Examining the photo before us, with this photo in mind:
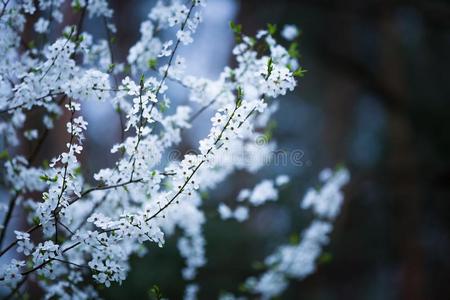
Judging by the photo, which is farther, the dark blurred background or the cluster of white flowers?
the dark blurred background

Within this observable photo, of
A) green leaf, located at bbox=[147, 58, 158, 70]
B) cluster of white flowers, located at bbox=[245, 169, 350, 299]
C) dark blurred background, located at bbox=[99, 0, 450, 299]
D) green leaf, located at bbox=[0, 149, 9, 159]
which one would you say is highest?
dark blurred background, located at bbox=[99, 0, 450, 299]

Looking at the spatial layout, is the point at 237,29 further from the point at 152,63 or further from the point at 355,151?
the point at 355,151

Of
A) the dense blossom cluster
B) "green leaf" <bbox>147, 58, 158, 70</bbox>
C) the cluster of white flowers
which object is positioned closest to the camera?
the dense blossom cluster

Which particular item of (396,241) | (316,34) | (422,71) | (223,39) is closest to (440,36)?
(422,71)

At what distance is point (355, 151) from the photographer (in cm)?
928

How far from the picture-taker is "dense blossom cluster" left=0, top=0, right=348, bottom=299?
2.10 meters

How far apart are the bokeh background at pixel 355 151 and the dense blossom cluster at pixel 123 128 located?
10.7ft

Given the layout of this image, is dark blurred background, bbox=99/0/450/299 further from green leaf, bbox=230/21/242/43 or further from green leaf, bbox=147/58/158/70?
green leaf, bbox=147/58/158/70

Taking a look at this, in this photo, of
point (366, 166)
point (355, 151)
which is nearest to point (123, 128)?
point (366, 166)

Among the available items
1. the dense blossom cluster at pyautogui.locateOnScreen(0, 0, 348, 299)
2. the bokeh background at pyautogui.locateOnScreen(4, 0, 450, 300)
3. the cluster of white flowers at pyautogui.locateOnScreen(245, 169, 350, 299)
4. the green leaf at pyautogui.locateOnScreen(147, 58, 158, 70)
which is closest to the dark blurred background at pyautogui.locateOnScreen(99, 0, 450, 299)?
the bokeh background at pyautogui.locateOnScreen(4, 0, 450, 300)

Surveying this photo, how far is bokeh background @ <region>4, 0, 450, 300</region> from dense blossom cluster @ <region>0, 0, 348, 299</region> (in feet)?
10.7

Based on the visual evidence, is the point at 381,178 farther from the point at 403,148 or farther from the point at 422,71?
the point at 422,71

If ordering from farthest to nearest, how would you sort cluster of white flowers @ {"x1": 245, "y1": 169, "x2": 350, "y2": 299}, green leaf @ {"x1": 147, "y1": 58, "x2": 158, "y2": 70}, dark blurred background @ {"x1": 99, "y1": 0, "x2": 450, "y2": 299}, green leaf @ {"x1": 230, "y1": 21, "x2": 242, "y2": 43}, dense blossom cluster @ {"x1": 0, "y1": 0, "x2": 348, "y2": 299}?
dark blurred background @ {"x1": 99, "y1": 0, "x2": 450, "y2": 299} < cluster of white flowers @ {"x1": 245, "y1": 169, "x2": 350, "y2": 299} < green leaf @ {"x1": 147, "y1": 58, "x2": 158, "y2": 70} < green leaf @ {"x1": 230, "y1": 21, "x2": 242, "y2": 43} < dense blossom cluster @ {"x1": 0, "y1": 0, "x2": 348, "y2": 299}

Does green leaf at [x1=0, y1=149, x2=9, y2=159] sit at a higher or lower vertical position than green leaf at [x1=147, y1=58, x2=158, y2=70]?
lower
